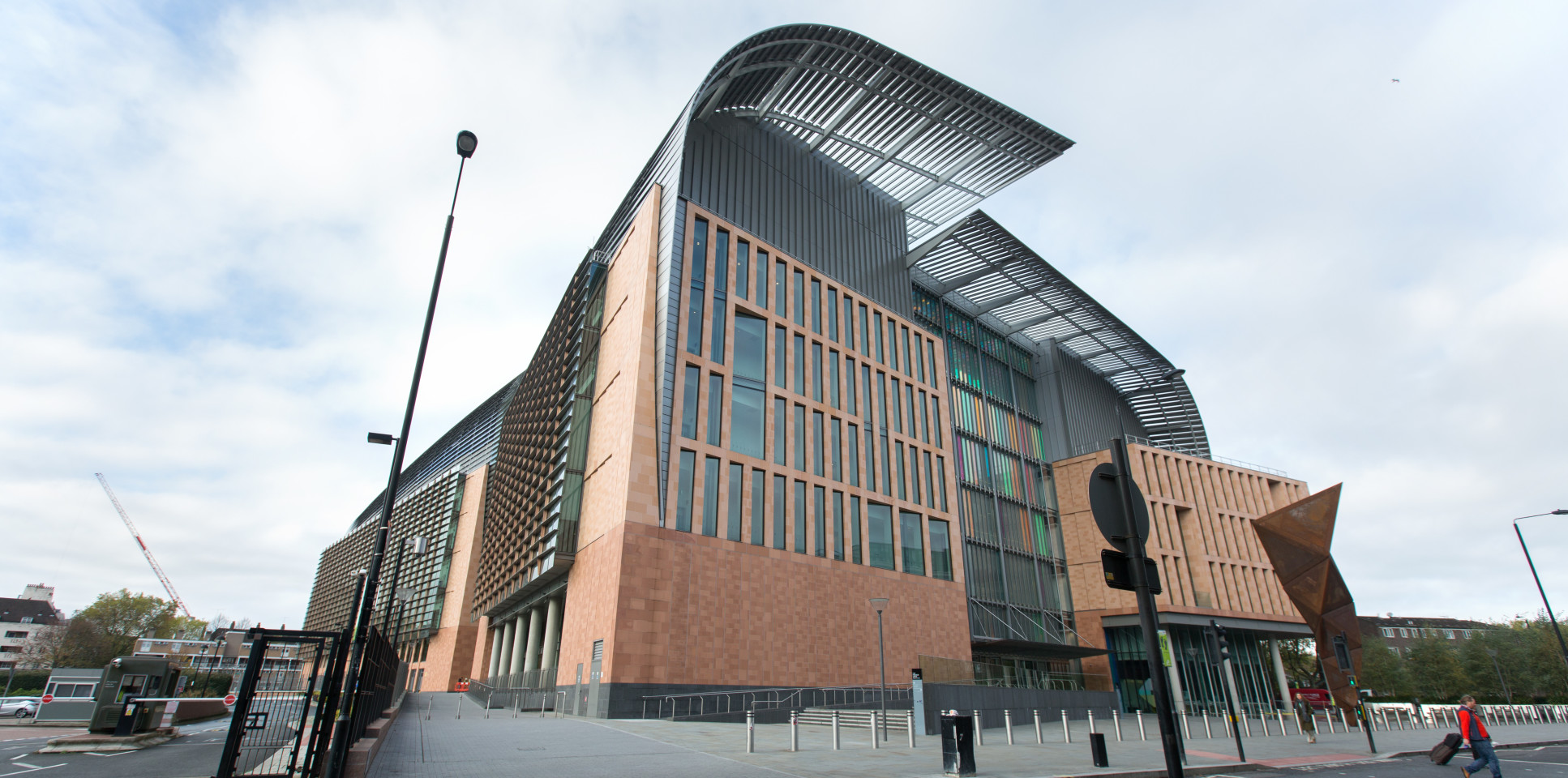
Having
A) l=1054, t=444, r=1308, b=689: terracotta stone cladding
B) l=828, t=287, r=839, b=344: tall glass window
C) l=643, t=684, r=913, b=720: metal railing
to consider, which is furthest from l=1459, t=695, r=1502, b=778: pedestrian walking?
l=1054, t=444, r=1308, b=689: terracotta stone cladding

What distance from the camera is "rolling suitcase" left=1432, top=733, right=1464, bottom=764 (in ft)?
48.0

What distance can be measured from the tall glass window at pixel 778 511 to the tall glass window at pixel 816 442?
2074mm

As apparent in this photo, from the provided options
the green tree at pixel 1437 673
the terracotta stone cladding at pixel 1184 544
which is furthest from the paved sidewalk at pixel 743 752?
the green tree at pixel 1437 673

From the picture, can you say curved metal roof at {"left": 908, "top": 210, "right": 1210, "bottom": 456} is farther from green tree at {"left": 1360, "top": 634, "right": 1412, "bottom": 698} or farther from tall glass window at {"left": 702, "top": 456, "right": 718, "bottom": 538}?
green tree at {"left": 1360, "top": 634, "right": 1412, "bottom": 698}

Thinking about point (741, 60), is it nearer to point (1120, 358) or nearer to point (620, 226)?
point (620, 226)

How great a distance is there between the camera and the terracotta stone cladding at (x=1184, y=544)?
47.1 metres

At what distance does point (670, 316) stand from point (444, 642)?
Answer: 166ft

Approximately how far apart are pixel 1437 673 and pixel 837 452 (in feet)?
213

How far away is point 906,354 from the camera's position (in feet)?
140

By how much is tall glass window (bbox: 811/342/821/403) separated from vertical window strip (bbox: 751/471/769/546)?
559cm

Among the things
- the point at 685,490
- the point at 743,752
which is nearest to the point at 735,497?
the point at 685,490

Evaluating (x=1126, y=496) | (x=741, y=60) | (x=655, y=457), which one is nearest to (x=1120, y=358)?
→ (x=741, y=60)

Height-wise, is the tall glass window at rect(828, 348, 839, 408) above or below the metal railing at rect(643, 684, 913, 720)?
above

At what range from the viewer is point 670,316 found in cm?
3089
